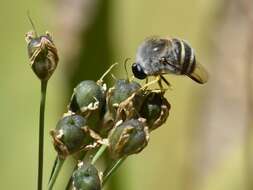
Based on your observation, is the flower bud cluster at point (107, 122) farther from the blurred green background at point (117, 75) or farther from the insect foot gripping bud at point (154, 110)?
the blurred green background at point (117, 75)

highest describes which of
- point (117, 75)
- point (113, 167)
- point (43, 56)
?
point (43, 56)

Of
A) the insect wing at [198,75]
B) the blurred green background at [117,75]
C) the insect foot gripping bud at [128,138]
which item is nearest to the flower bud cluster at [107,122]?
the insect foot gripping bud at [128,138]

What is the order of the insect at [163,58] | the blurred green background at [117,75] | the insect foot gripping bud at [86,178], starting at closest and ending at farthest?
the insect foot gripping bud at [86,178] → the insect at [163,58] → the blurred green background at [117,75]

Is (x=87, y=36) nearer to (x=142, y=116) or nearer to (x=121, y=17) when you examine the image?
(x=121, y=17)

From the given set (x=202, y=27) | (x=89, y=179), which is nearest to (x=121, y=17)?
(x=202, y=27)

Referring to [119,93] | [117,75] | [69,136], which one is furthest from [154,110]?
[117,75]

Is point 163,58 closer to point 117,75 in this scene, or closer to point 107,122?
point 107,122
